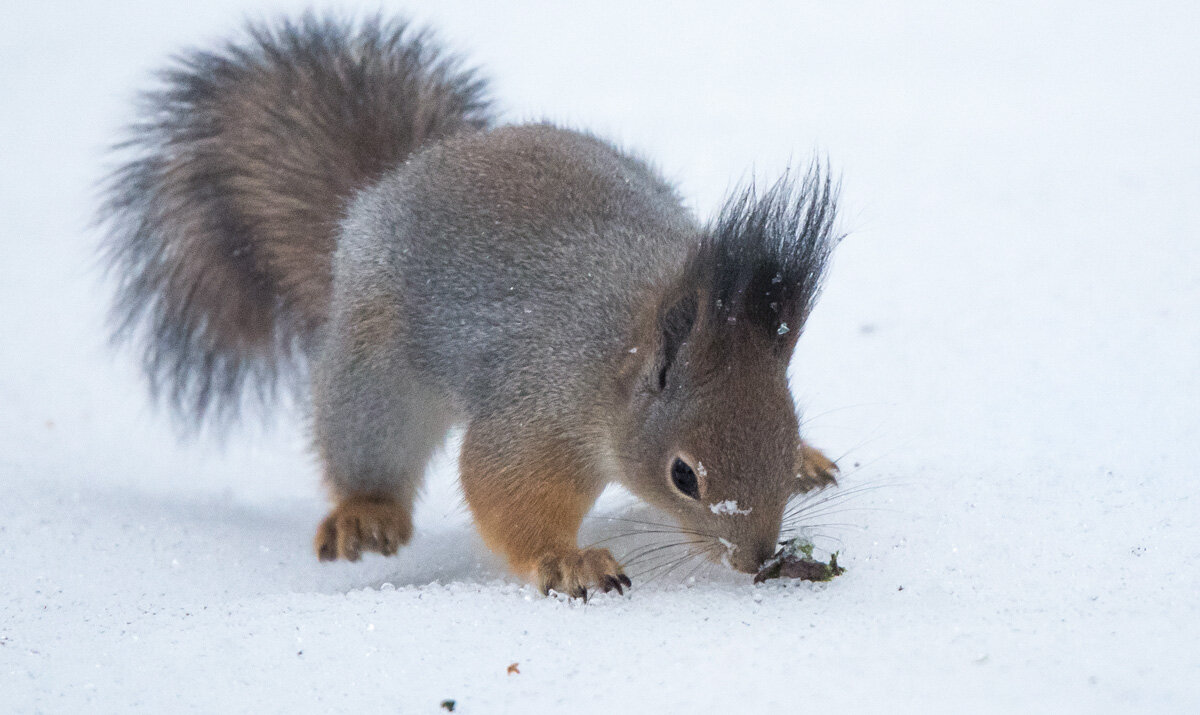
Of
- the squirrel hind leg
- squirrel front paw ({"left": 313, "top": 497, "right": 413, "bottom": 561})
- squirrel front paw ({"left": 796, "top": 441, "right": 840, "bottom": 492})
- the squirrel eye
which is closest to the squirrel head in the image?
the squirrel eye

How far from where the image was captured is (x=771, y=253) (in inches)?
70.1

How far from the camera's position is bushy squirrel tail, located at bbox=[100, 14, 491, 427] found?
8.75ft

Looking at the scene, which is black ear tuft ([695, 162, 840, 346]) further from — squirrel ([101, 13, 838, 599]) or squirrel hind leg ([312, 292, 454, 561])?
squirrel hind leg ([312, 292, 454, 561])

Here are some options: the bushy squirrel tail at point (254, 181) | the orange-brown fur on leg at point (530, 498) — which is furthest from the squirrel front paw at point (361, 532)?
the bushy squirrel tail at point (254, 181)

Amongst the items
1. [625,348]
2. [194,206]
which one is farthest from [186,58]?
[625,348]

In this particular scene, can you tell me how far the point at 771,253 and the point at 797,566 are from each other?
47 cm

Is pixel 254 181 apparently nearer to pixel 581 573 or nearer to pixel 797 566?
pixel 581 573

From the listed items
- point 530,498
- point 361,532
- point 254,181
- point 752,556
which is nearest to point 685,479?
point 752,556

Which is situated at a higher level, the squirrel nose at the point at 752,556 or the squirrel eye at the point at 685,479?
the squirrel eye at the point at 685,479

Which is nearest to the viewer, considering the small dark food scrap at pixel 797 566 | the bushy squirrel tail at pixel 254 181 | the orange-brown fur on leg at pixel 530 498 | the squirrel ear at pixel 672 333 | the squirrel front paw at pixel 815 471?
the small dark food scrap at pixel 797 566

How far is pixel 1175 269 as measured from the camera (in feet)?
9.23

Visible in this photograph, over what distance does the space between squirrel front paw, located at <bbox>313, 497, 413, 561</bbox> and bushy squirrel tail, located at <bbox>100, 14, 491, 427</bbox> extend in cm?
50

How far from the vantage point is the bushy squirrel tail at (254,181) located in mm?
2666

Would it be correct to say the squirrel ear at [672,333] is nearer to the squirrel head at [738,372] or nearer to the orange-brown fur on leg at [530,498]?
the squirrel head at [738,372]
